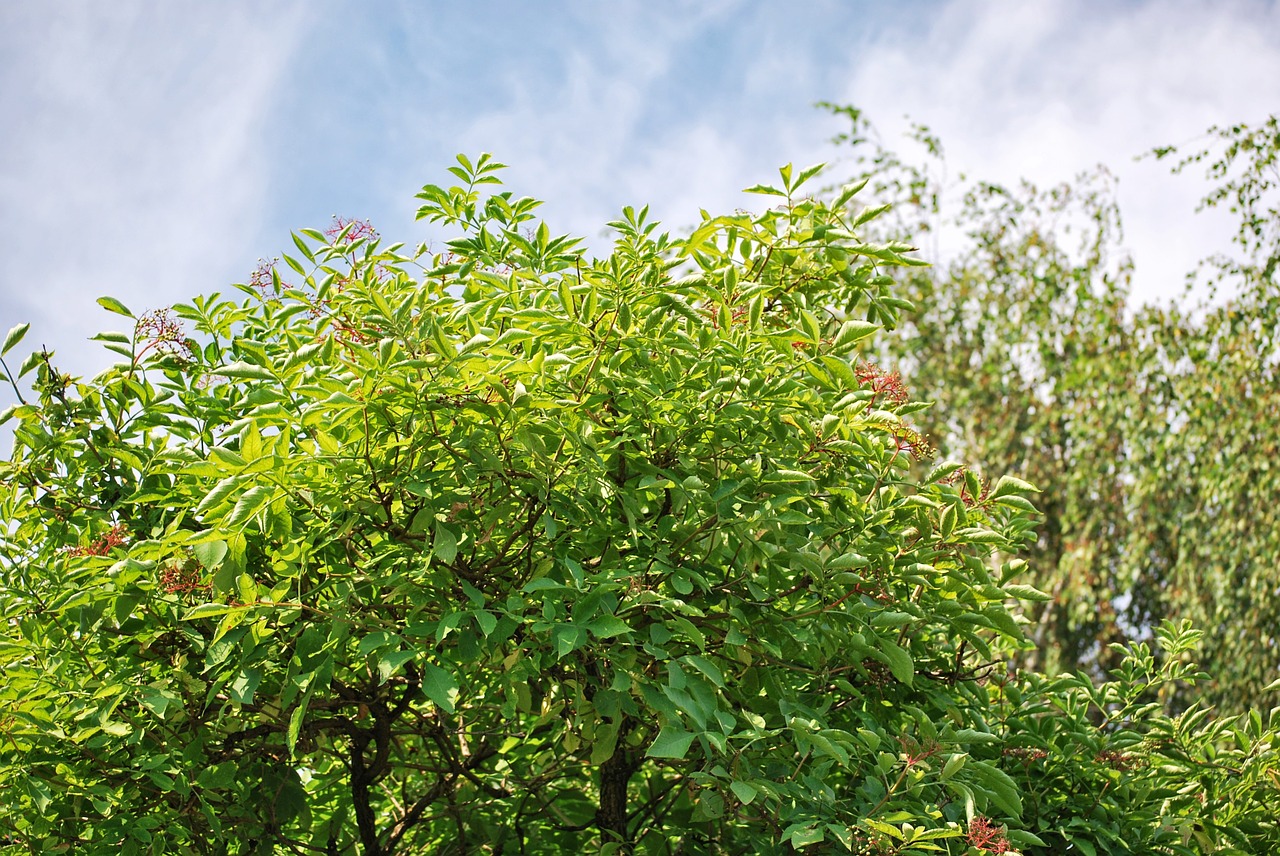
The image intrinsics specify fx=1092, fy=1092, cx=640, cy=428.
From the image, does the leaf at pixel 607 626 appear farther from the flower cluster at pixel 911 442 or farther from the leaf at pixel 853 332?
the flower cluster at pixel 911 442

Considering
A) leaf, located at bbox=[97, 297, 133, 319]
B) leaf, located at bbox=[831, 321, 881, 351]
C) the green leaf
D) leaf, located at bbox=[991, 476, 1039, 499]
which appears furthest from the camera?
leaf, located at bbox=[97, 297, 133, 319]

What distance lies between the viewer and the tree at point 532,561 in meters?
2.20

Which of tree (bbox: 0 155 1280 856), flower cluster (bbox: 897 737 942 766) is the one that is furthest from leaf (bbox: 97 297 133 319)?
flower cluster (bbox: 897 737 942 766)

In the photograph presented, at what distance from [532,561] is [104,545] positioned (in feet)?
3.40

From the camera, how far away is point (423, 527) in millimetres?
2213

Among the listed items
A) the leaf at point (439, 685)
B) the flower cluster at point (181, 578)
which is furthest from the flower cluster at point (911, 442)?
the flower cluster at point (181, 578)

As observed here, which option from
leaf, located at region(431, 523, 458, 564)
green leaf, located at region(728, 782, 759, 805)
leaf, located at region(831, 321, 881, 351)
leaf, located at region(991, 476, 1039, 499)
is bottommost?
green leaf, located at region(728, 782, 759, 805)

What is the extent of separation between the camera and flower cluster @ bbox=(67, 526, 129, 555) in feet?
8.23

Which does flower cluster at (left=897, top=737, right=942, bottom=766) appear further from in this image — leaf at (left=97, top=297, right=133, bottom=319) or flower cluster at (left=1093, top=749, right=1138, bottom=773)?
leaf at (left=97, top=297, right=133, bottom=319)

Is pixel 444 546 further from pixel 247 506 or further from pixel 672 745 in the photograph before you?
pixel 672 745

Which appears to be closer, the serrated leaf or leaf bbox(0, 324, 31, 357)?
the serrated leaf

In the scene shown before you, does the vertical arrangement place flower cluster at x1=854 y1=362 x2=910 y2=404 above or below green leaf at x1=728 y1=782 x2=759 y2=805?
above

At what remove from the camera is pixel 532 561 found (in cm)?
248

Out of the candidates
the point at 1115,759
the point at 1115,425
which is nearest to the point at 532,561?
the point at 1115,759
